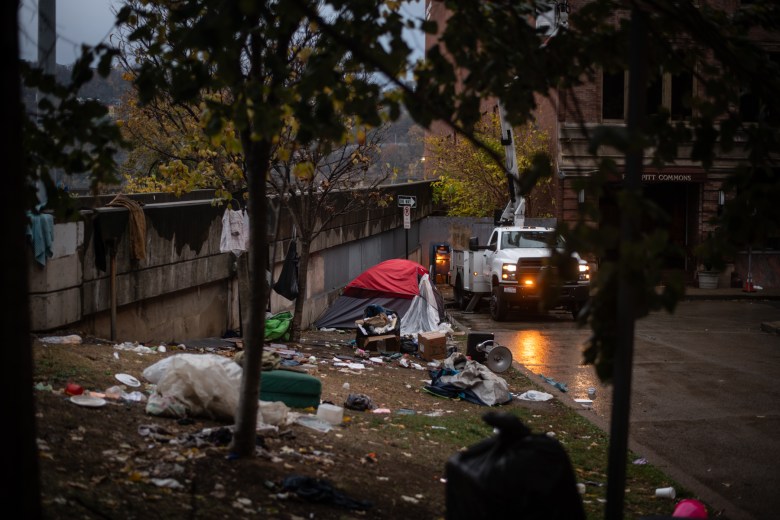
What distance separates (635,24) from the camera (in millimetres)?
4156

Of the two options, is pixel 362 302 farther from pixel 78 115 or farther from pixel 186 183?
pixel 78 115

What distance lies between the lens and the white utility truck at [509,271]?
2148 centimetres

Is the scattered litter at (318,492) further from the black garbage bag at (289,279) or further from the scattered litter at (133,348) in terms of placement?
the black garbage bag at (289,279)

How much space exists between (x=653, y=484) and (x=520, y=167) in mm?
24388

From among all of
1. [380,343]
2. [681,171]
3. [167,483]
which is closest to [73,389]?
[167,483]

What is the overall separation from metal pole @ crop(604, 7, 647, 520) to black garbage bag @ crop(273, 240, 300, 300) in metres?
12.0

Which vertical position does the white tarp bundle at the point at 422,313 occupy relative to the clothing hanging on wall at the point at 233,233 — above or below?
below

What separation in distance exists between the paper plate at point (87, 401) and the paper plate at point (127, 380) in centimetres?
119

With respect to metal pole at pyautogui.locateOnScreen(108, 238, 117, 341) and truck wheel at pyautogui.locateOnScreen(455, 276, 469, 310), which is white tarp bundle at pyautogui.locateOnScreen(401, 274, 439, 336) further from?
metal pole at pyautogui.locateOnScreen(108, 238, 117, 341)

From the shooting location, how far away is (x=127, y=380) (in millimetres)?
8992

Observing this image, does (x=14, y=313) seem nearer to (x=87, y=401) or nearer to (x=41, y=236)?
(x=87, y=401)

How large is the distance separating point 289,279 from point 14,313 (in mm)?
13021

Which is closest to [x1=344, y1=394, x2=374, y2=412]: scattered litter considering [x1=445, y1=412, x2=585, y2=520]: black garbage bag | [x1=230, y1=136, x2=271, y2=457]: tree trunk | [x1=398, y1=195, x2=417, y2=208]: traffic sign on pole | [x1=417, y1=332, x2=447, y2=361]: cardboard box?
[x1=230, y1=136, x2=271, y2=457]: tree trunk

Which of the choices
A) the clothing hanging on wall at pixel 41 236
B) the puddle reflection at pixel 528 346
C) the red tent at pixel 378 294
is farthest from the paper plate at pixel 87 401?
the red tent at pixel 378 294
